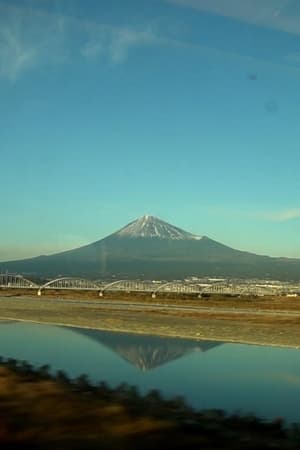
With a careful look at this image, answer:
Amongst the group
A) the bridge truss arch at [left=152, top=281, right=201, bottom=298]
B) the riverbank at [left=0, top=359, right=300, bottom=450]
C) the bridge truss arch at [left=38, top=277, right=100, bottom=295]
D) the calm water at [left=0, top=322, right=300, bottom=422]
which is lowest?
the calm water at [left=0, top=322, right=300, bottom=422]

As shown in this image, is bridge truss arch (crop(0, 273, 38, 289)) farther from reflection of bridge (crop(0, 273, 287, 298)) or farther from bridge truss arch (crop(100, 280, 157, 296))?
bridge truss arch (crop(100, 280, 157, 296))

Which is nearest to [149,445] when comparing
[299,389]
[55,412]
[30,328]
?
[55,412]

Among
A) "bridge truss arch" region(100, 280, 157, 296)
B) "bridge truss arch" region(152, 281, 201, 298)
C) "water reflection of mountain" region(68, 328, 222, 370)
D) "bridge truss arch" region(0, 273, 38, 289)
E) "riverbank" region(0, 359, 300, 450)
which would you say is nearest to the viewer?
"riverbank" region(0, 359, 300, 450)

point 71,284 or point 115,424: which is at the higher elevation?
point 71,284

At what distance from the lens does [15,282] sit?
146 metres

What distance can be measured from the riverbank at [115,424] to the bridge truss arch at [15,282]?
Result: 4783 inches

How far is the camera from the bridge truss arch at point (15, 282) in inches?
5379

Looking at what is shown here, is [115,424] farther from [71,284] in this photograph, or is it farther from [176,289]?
[71,284]

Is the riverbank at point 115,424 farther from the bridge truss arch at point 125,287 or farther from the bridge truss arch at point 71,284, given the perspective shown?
the bridge truss arch at point 71,284

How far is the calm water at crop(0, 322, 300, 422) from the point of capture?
17188mm

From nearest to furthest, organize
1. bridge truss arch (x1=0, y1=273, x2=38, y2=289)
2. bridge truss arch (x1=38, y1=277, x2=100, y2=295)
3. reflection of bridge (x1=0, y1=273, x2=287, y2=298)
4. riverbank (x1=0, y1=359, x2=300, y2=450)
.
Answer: riverbank (x1=0, y1=359, x2=300, y2=450) < reflection of bridge (x1=0, y1=273, x2=287, y2=298) < bridge truss arch (x1=38, y1=277, x2=100, y2=295) < bridge truss arch (x1=0, y1=273, x2=38, y2=289)

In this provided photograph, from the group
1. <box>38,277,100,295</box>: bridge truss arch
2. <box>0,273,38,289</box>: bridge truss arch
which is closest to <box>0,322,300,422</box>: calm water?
<box>38,277,100,295</box>: bridge truss arch

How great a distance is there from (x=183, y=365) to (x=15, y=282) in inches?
4910

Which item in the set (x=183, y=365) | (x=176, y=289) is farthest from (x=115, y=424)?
(x=176, y=289)
